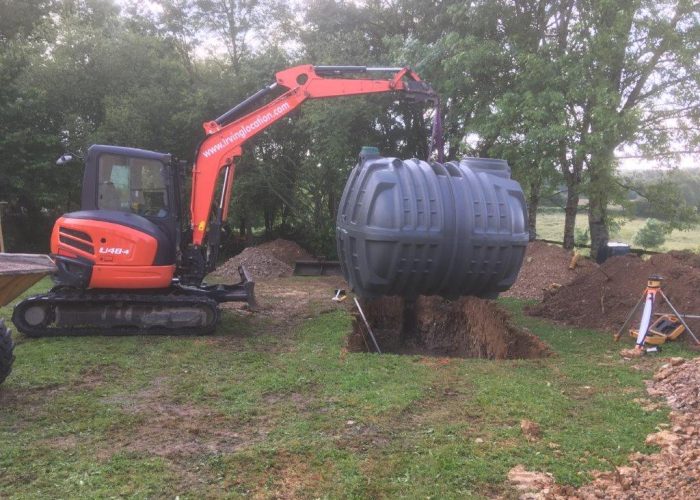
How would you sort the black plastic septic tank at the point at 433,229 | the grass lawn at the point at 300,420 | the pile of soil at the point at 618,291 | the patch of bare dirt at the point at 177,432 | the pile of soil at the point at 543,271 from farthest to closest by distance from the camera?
1. the pile of soil at the point at 543,271
2. the pile of soil at the point at 618,291
3. the black plastic septic tank at the point at 433,229
4. the patch of bare dirt at the point at 177,432
5. the grass lawn at the point at 300,420

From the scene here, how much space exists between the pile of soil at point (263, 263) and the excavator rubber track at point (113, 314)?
6206 mm

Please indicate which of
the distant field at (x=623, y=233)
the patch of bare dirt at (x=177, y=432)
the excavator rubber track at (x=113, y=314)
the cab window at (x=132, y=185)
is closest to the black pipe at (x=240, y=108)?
the cab window at (x=132, y=185)

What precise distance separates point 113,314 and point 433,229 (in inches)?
171

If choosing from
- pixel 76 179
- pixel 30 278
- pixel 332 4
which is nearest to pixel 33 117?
pixel 76 179

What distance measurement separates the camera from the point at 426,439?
4160 mm

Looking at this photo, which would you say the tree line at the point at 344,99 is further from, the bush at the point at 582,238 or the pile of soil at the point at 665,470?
the pile of soil at the point at 665,470

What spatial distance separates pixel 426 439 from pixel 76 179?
1634 cm

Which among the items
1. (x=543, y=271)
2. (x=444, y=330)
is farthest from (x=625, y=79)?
(x=444, y=330)

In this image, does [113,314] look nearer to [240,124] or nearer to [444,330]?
[240,124]

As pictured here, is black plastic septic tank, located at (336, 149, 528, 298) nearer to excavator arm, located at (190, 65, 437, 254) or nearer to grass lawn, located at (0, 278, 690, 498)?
grass lawn, located at (0, 278, 690, 498)

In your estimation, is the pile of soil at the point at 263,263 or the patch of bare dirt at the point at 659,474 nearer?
the patch of bare dirt at the point at 659,474

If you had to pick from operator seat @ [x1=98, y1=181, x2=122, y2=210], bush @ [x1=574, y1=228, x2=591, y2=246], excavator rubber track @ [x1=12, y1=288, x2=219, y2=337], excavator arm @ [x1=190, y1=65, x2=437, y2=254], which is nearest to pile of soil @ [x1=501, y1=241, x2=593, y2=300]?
excavator arm @ [x1=190, y1=65, x2=437, y2=254]

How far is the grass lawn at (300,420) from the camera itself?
3.60 metres

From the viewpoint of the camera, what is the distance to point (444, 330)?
25.3 ft
